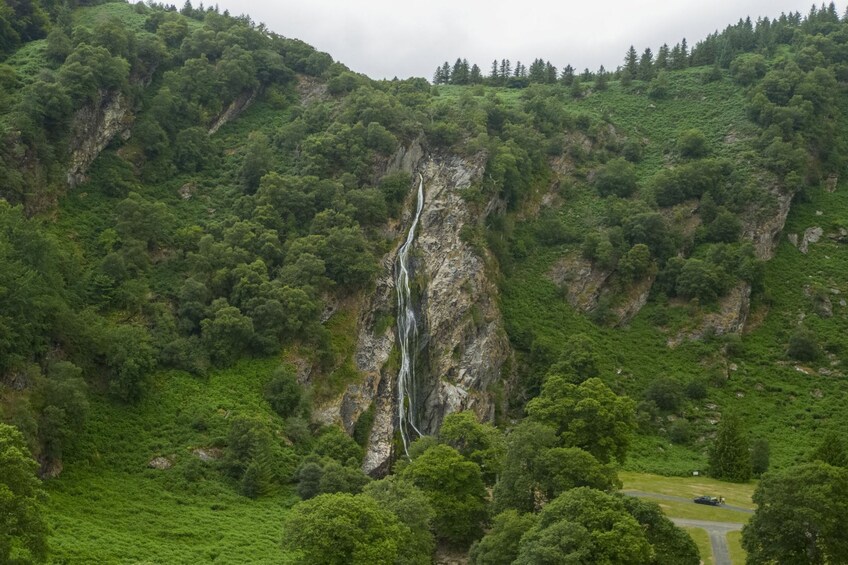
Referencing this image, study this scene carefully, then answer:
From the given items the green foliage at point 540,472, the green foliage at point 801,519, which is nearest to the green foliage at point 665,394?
→ the green foliage at point 540,472

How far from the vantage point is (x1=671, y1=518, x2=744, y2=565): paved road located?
146ft

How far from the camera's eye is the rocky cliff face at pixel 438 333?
69.9 metres

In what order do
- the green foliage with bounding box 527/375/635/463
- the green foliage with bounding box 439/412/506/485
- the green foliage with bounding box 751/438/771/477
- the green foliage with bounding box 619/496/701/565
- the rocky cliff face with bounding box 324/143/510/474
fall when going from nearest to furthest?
the green foliage with bounding box 619/496/701/565 < the green foliage with bounding box 527/375/635/463 < the green foliage with bounding box 439/412/506/485 < the green foliage with bounding box 751/438/771/477 < the rocky cliff face with bounding box 324/143/510/474

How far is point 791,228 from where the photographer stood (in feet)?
325

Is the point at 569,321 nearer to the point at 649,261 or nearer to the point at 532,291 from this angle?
the point at 532,291

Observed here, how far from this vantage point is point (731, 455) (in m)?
65.6

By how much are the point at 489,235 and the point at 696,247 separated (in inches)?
1074

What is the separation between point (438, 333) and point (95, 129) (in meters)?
44.7

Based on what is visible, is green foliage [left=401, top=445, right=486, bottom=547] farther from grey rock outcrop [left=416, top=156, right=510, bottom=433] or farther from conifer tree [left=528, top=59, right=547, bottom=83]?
conifer tree [left=528, top=59, right=547, bottom=83]

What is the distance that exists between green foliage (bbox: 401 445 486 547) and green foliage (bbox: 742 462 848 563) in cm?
1900

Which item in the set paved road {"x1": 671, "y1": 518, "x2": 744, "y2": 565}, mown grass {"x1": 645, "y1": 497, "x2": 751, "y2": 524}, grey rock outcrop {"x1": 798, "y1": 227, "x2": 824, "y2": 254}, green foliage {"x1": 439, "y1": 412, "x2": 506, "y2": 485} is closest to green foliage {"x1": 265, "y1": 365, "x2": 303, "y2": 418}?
green foliage {"x1": 439, "y1": 412, "x2": 506, "y2": 485}

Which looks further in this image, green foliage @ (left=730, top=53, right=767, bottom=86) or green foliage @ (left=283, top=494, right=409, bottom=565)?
green foliage @ (left=730, top=53, right=767, bottom=86)

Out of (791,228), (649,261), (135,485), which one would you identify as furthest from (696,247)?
Result: (135,485)

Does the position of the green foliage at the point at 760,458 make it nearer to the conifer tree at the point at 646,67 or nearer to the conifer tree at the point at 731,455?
the conifer tree at the point at 731,455
